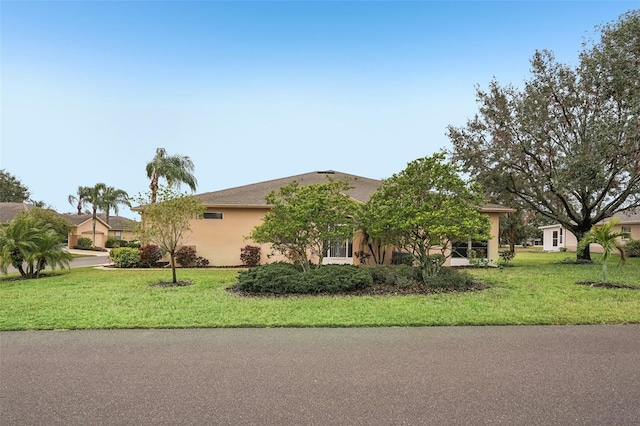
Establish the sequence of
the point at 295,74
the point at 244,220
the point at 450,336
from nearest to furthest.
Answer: the point at 450,336, the point at 295,74, the point at 244,220

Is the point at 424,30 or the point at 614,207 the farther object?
the point at 614,207

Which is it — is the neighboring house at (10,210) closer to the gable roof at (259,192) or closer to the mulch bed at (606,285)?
the gable roof at (259,192)

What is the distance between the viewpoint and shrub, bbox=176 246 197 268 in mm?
16969

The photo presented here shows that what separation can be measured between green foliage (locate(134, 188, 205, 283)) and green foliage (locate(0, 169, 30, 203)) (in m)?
52.9

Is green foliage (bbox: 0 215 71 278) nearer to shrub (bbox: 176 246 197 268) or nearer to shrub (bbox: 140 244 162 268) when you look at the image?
shrub (bbox: 140 244 162 268)

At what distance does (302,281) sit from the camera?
9.65 m

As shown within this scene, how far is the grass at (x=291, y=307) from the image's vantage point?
6.61m

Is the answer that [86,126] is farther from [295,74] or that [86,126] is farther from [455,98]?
[455,98]

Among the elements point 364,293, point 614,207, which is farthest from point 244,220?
point 614,207

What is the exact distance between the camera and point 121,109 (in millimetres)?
17969

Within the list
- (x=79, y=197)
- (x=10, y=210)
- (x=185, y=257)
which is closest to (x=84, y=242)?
(x=79, y=197)

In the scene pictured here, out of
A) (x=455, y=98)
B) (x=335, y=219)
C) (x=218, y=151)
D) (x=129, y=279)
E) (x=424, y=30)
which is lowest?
(x=129, y=279)

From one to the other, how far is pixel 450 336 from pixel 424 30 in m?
12.8

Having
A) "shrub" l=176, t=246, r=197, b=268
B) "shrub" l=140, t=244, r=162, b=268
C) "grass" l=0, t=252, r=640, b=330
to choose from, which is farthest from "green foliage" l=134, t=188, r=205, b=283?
"shrub" l=140, t=244, r=162, b=268
